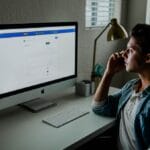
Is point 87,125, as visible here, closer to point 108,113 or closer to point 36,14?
point 108,113

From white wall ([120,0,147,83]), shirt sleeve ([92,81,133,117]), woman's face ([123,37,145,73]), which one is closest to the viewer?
woman's face ([123,37,145,73])

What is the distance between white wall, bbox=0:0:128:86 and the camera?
5.51ft

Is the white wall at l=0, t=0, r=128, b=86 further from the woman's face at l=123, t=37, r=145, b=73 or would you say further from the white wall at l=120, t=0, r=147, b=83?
the woman's face at l=123, t=37, r=145, b=73

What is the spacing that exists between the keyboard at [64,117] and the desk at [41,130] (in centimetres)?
3

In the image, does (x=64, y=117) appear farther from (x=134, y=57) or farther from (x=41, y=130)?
(x=134, y=57)

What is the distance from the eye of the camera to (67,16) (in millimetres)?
2037

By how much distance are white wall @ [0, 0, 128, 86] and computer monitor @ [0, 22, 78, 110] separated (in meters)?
0.23

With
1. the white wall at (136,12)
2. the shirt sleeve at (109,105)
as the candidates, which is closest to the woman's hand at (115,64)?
the shirt sleeve at (109,105)

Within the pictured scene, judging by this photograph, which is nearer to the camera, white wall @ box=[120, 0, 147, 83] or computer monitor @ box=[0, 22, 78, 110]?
computer monitor @ box=[0, 22, 78, 110]

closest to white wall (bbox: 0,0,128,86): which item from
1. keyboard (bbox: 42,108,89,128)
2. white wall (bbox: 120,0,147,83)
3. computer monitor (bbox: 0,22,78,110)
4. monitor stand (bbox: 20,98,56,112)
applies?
white wall (bbox: 120,0,147,83)

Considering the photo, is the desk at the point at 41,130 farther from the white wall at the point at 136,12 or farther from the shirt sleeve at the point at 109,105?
the white wall at the point at 136,12

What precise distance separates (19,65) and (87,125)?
1.62ft

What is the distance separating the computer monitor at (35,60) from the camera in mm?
1444

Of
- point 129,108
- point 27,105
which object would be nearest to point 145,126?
point 129,108
